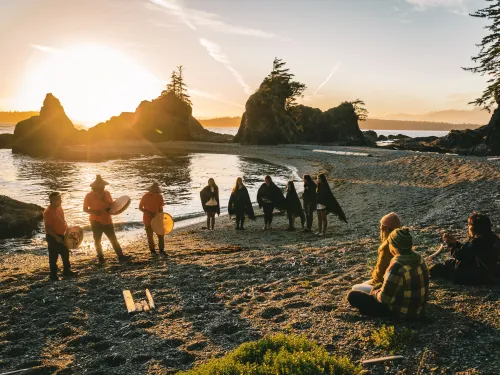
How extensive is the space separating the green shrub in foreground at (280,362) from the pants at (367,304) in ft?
4.45

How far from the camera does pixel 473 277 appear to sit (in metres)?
6.56

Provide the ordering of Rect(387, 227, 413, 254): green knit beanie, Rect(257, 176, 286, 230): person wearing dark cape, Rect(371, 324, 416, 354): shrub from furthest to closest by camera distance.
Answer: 1. Rect(257, 176, 286, 230): person wearing dark cape
2. Rect(387, 227, 413, 254): green knit beanie
3. Rect(371, 324, 416, 354): shrub

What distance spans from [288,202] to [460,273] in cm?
846

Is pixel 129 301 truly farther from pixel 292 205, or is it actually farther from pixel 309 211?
pixel 292 205

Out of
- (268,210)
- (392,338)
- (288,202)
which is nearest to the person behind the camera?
(392,338)

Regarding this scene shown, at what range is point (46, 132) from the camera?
86.1 m

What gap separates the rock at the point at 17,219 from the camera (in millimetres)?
15422

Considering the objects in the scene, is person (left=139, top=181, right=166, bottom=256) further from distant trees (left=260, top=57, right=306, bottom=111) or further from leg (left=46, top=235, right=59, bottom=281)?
distant trees (left=260, top=57, right=306, bottom=111)

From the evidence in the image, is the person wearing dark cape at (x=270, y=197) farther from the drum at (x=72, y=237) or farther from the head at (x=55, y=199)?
the head at (x=55, y=199)

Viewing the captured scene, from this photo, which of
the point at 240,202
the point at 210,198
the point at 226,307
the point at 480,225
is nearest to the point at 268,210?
the point at 240,202

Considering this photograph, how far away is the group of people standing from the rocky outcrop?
72951mm

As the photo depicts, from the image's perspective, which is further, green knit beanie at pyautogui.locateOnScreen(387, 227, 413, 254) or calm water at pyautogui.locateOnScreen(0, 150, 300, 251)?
calm water at pyautogui.locateOnScreen(0, 150, 300, 251)

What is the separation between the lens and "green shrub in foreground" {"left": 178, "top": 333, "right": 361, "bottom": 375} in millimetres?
4316

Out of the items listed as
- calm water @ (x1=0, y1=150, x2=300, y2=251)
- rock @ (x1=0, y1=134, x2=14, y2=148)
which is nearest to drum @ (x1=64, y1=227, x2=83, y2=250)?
calm water @ (x1=0, y1=150, x2=300, y2=251)
